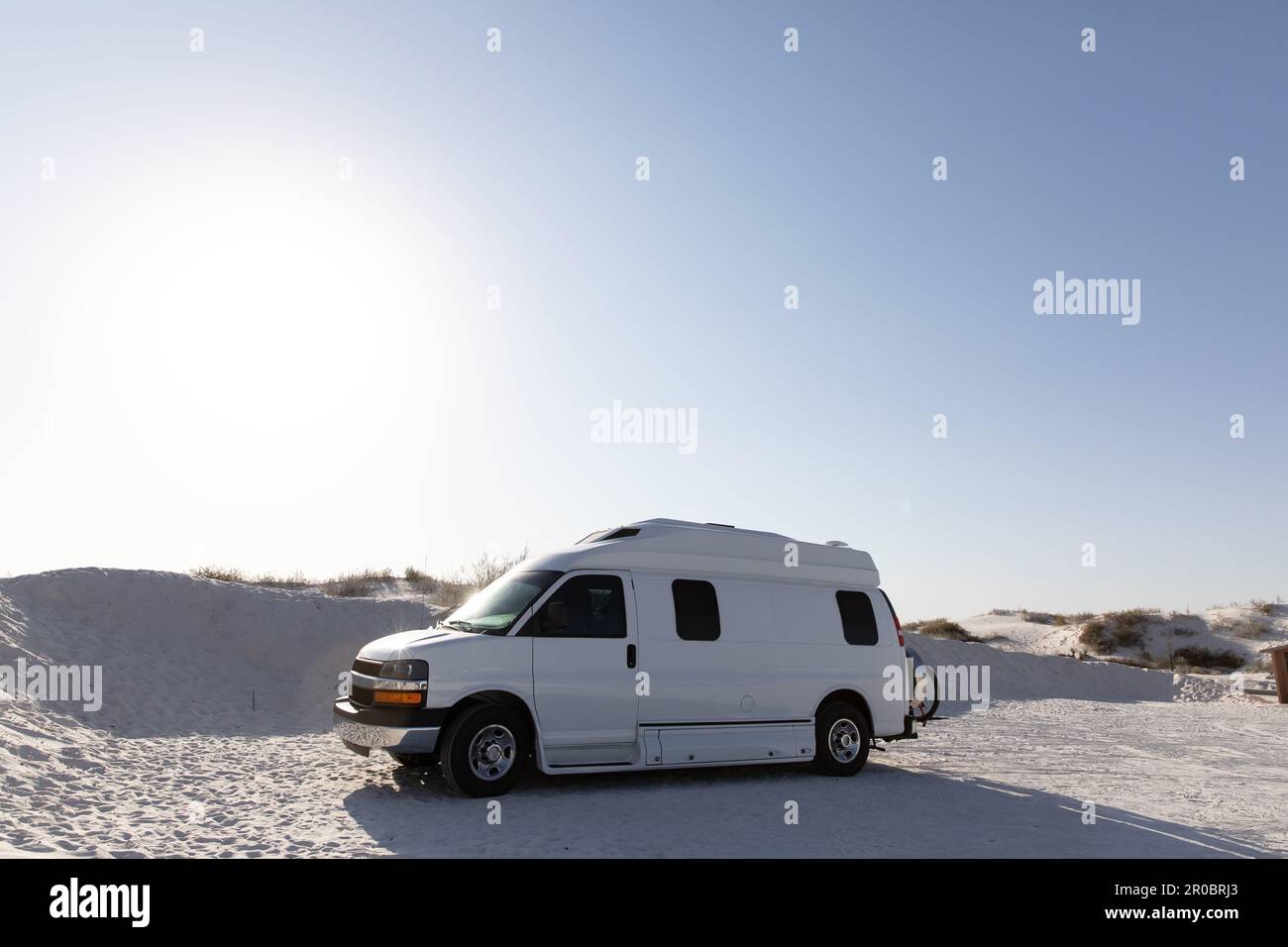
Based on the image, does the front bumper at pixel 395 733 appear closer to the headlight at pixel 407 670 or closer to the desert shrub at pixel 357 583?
the headlight at pixel 407 670

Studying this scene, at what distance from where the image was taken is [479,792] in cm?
937

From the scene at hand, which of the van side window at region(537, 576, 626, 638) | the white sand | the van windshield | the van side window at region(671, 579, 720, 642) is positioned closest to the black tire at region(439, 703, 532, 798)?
the white sand

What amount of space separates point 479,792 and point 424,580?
75.1 ft

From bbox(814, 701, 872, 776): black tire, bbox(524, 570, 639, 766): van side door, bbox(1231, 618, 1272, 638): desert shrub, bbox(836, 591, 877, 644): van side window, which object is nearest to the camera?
bbox(524, 570, 639, 766): van side door

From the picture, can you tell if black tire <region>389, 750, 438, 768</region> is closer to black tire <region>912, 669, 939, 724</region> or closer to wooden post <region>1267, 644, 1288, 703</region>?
black tire <region>912, 669, 939, 724</region>

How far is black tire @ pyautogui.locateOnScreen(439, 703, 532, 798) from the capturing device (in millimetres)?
9242

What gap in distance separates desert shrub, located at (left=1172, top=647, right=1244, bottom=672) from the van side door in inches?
1475

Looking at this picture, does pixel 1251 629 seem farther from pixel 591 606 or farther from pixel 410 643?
pixel 410 643

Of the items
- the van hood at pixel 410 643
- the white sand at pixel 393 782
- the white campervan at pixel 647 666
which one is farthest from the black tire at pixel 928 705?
the van hood at pixel 410 643

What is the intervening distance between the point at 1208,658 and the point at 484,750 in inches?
1566

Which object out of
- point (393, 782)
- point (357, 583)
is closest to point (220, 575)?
point (357, 583)

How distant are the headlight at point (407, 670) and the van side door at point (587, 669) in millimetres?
1127

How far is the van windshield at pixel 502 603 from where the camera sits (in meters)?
9.96
